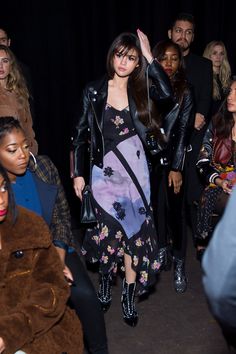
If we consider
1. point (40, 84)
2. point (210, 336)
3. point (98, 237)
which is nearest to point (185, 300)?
point (210, 336)

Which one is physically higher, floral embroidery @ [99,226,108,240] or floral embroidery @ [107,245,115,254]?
floral embroidery @ [99,226,108,240]

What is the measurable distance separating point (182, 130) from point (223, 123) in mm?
261

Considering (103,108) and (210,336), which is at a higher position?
Result: (103,108)

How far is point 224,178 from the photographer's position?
3.26 meters

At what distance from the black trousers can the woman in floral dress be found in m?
0.49

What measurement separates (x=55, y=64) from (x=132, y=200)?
6.12 ft

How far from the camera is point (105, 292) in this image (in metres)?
3.32

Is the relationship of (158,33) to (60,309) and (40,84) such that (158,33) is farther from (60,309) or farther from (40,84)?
(60,309)

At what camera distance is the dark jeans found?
2.51m

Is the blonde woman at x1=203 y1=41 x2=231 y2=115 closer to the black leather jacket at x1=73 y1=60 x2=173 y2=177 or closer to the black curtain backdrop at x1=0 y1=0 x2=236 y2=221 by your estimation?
the black curtain backdrop at x1=0 y1=0 x2=236 y2=221

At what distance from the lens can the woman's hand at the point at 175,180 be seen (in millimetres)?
3564

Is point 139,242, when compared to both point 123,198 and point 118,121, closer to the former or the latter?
point 123,198

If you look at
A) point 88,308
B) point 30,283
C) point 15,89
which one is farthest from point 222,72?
point 30,283

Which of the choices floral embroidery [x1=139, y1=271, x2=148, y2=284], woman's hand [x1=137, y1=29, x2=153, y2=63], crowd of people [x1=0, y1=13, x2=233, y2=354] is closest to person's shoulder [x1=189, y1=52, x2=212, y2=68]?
crowd of people [x1=0, y1=13, x2=233, y2=354]
